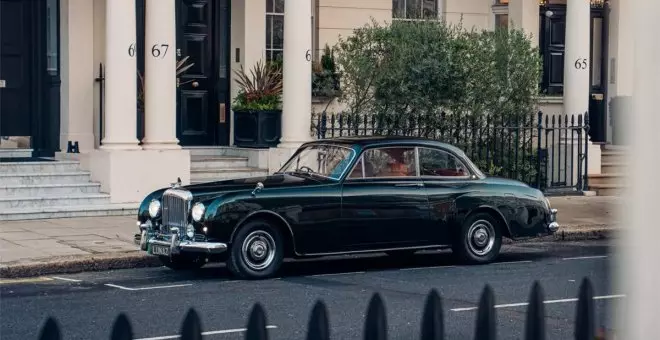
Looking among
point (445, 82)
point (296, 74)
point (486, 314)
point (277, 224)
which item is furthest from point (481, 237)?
point (486, 314)

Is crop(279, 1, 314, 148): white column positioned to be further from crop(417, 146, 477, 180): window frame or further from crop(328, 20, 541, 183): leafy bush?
crop(417, 146, 477, 180): window frame

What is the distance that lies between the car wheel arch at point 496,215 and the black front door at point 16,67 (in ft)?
28.8

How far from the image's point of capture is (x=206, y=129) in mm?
20031

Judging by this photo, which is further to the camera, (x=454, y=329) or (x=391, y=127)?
(x=391, y=127)

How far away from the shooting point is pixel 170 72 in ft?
56.5

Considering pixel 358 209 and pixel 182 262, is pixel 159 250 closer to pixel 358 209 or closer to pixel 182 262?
pixel 182 262

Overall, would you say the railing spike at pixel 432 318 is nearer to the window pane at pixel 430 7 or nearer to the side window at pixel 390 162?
the side window at pixel 390 162

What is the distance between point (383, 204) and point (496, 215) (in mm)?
1617

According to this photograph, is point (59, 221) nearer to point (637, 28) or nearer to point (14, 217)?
point (14, 217)

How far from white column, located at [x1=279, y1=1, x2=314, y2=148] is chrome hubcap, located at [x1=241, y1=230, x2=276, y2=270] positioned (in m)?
6.95

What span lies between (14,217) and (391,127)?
6171 mm

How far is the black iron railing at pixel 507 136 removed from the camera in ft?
60.5

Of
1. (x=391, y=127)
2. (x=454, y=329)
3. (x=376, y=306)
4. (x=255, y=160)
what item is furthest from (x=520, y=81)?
(x=376, y=306)

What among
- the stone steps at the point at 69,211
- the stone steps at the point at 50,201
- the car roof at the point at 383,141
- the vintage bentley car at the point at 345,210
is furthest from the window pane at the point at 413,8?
the vintage bentley car at the point at 345,210
